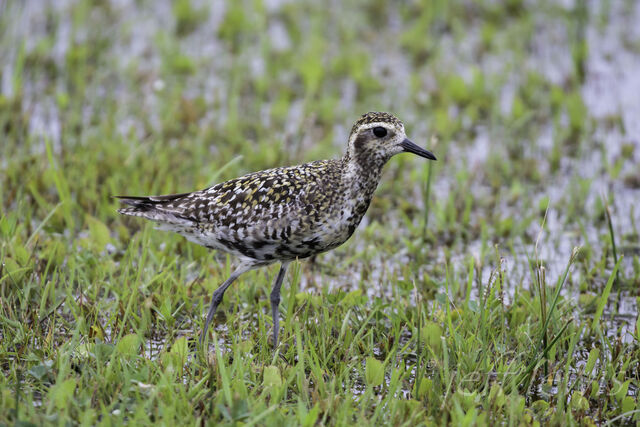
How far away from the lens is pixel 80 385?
4949 mm

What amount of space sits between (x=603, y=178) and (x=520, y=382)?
4029 mm

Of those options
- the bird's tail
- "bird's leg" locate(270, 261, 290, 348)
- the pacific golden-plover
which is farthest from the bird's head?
the bird's tail

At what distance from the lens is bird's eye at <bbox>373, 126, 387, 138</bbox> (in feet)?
19.3

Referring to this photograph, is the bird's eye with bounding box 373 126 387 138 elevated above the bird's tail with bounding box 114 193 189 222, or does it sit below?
above

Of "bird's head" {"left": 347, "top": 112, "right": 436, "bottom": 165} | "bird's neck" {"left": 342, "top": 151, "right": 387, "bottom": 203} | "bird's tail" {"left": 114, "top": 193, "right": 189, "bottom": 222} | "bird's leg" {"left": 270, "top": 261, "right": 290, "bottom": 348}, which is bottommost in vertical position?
"bird's leg" {"left": 270, "top": 261, "right": 290, "bottom": 348}

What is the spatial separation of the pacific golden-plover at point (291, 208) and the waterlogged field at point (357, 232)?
0.38 meters

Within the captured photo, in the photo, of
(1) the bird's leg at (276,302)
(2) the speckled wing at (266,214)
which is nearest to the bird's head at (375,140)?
(2) the speckled wing at (266,214)

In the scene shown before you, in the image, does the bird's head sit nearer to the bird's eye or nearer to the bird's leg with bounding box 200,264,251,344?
the bird's eye

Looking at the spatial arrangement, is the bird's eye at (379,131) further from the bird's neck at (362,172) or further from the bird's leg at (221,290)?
the bird's leg at (221,290)

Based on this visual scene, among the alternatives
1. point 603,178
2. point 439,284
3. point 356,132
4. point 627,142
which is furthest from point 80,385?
point 627,142

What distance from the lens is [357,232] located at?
775 cm

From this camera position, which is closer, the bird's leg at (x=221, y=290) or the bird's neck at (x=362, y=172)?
the bird's neck at (x=362, y=172)

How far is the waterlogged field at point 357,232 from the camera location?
5.18 metres

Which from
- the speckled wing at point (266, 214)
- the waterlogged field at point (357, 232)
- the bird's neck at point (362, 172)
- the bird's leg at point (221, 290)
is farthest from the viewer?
the bird's leg at point (221, 290)
